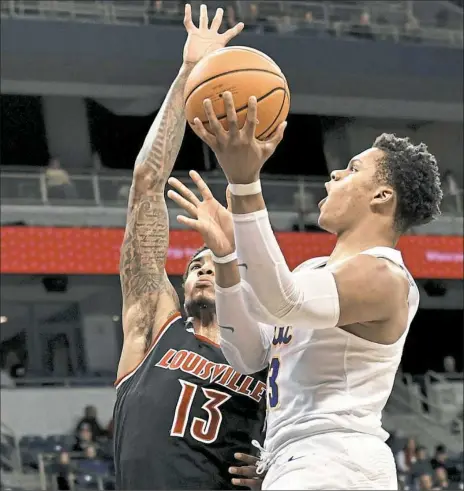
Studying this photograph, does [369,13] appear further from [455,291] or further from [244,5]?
[455,291]

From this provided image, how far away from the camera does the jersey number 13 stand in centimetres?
326

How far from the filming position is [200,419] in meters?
3.28

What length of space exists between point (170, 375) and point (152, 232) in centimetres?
57

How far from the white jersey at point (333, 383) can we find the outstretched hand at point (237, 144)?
1.28 ft

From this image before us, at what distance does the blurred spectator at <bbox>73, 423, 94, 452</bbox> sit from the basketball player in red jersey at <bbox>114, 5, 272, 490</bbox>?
22.8 ft

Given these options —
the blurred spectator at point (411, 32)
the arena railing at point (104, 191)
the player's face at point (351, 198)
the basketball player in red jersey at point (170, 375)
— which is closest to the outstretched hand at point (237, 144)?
the player's face at point (351, 198)

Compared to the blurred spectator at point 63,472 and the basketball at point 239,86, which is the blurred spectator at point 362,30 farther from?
the basketball at point 239,86

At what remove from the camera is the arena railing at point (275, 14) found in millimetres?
13539

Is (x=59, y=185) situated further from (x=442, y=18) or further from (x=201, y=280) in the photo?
(x=201, y=280)

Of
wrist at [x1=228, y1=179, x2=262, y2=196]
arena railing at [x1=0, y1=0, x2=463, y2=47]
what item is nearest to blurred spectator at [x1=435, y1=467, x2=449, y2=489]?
arena railing at [x1=0, y1=0, x2=463, y2=47]

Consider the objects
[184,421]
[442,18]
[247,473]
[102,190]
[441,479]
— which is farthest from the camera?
[442,18]

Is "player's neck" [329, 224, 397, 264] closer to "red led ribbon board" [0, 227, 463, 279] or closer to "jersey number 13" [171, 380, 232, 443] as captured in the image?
"jersey number 13" [171, 380, 232, 443]

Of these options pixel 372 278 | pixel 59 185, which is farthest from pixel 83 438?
pixel 372 278

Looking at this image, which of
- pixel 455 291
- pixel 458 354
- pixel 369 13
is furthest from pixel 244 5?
pixel 458 354
